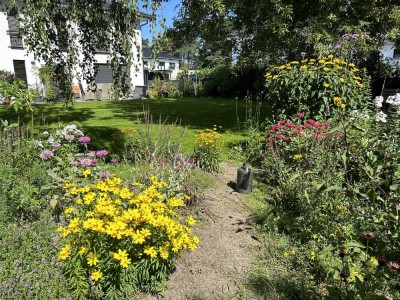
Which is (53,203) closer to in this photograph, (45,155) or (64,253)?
(45,155)

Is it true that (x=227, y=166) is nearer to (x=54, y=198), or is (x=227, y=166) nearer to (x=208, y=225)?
(x=208, y=225)

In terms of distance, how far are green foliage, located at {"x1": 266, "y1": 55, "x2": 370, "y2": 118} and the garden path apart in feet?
7.59

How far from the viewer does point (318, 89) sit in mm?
5285

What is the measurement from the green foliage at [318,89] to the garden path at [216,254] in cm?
231

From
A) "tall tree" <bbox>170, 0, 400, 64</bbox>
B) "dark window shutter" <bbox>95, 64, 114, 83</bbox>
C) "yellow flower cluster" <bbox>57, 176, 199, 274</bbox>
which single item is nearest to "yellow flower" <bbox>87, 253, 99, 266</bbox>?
"yellow flower cluster" <bbox>57, 176, 199, 274</bbox>

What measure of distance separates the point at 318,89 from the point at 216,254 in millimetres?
3625

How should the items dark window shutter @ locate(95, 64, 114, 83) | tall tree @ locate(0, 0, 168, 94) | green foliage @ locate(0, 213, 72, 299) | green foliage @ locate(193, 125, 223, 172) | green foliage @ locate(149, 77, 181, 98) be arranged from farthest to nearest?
dark window shutter @ locate(95, 64, 114, 83)
green foliage @ locate(149, 77, 181, 98)
green foliage @ locate(193, 125, 223, 172)
tall tree @ locate(0, 0, 168, 94)
green foliage @ locate(0, 213, 72, 299)

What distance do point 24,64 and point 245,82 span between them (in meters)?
14.1

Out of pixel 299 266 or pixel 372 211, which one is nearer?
pixel 372 211

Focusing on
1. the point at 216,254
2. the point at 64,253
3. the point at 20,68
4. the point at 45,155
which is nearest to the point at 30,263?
the point at 64,253

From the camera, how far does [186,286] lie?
8.20 ft

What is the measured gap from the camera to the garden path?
2457 mm

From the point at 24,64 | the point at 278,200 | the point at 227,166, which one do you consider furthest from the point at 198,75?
the point at 278,200

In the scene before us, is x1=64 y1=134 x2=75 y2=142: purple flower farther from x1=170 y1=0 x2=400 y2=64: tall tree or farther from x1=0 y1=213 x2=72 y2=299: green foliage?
x1=170 y1=0 x2=400 y2=64: tall tree
